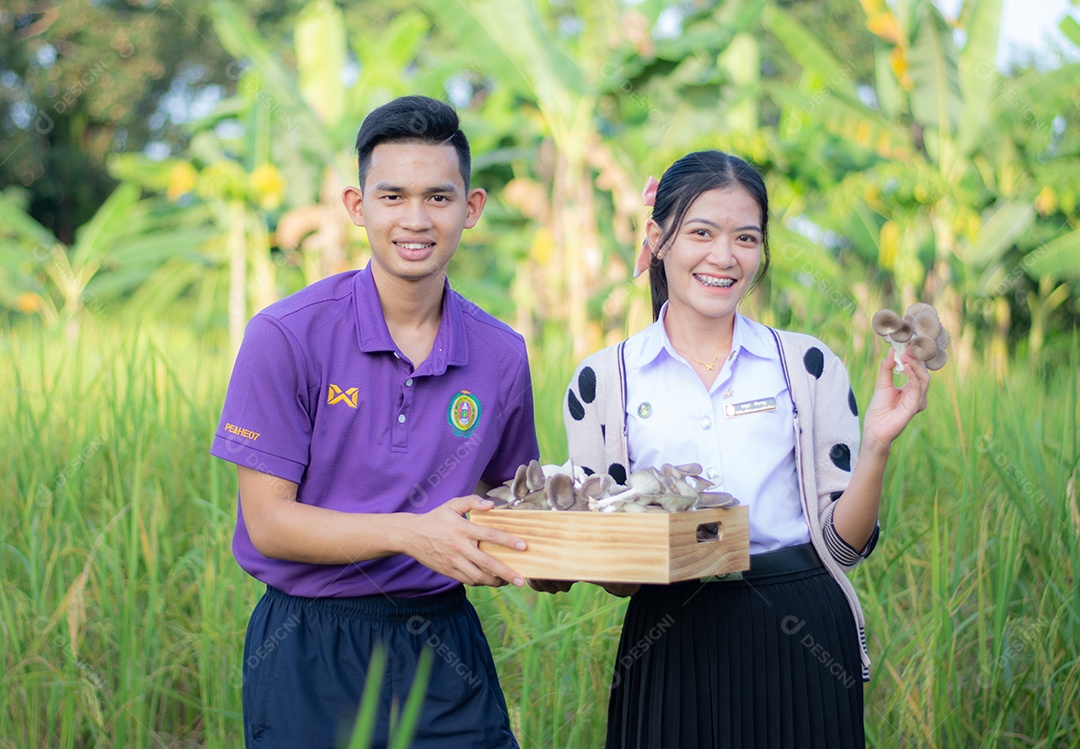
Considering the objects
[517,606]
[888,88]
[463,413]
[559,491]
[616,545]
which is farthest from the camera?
[888,88]

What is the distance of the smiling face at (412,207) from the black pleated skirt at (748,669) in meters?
0.76

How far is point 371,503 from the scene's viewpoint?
1790mm

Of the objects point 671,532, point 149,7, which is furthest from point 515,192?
point 149,7

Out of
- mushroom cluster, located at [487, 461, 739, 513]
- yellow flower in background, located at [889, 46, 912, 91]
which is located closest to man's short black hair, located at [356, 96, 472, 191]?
mushroom cluster, located at [487, 461, 739, 513]

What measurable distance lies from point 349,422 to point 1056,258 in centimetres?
855

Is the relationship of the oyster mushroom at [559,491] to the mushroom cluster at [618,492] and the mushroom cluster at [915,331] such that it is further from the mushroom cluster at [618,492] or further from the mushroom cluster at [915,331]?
the mushroom cluster at [915,331]

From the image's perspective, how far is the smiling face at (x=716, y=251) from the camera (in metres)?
1.88

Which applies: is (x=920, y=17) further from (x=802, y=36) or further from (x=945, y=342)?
(x=945, y=342)

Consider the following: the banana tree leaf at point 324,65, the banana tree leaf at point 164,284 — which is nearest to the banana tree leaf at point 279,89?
the banana tree leaf at point 324,65

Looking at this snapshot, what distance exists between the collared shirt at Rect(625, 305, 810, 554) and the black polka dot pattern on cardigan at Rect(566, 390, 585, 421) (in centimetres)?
11

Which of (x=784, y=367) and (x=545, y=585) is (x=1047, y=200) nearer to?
(x=784, y=367)

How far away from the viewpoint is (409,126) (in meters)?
1.83

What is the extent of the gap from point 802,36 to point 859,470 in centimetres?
874

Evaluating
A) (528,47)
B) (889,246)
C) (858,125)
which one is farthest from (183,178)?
(889,246)
